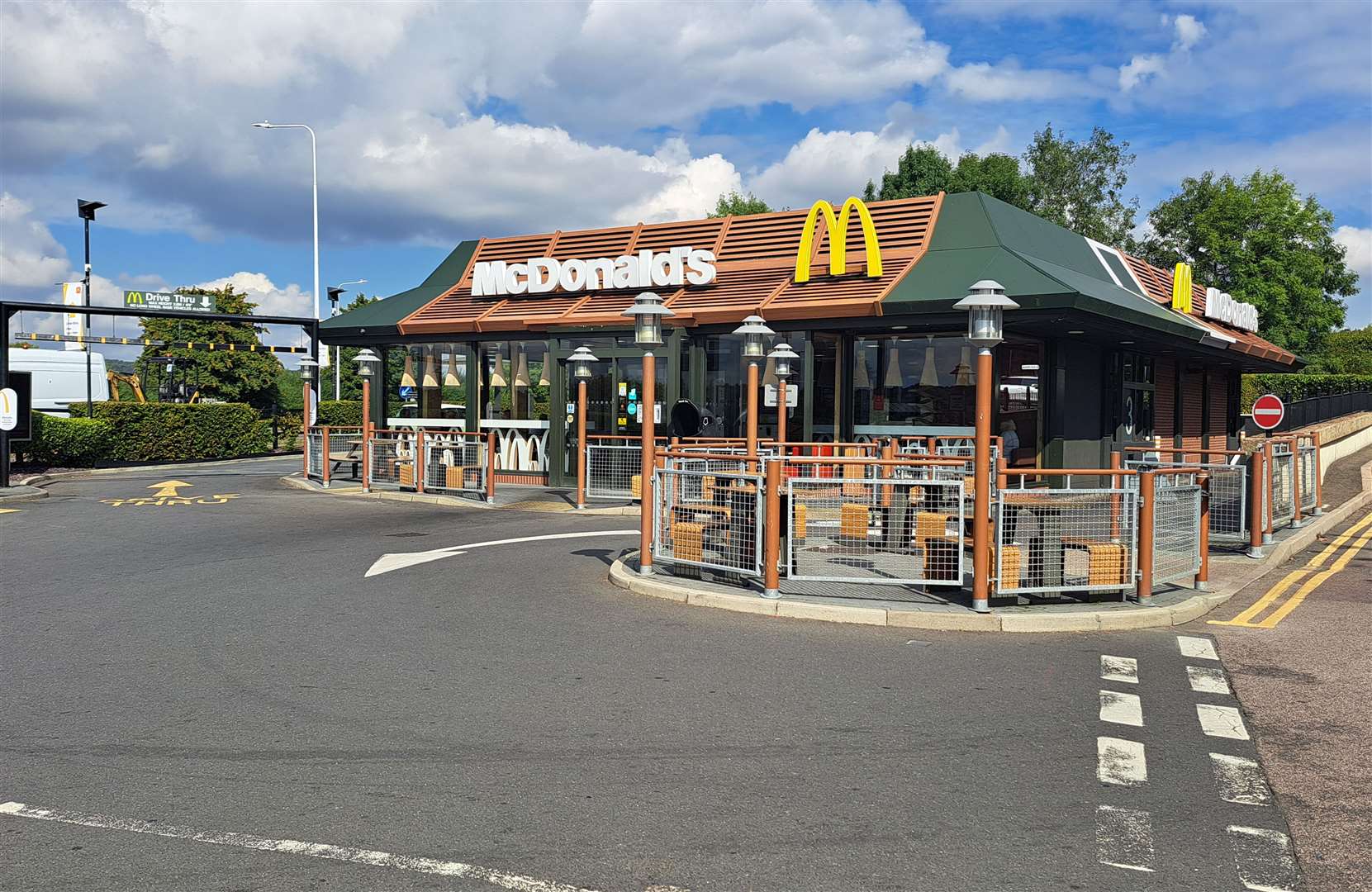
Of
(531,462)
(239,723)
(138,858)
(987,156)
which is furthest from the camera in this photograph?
(987,156)

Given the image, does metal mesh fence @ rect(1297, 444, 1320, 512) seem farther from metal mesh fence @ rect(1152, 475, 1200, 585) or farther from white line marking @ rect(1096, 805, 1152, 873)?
white line marking @ rect(1096, 805, 1152, 873)

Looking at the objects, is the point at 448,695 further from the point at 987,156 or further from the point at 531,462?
the point at 987,156

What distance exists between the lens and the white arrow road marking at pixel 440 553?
1162 centimetres

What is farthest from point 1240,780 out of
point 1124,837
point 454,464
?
point 454,464

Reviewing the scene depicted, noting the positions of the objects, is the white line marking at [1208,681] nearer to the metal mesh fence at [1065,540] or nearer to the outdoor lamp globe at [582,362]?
the metal mesh fence at [1065,540]

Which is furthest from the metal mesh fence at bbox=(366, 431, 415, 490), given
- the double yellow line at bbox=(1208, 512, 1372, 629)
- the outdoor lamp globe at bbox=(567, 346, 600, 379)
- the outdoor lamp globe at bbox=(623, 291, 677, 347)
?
the double yellow line at bbox=(1208, 512, 1372, 629)

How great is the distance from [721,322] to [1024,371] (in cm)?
564

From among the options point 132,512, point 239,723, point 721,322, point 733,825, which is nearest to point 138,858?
point 239,723

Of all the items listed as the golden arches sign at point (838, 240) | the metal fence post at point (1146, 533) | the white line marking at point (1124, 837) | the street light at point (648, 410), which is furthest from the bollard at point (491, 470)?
the white line marking at point (1124, 837)

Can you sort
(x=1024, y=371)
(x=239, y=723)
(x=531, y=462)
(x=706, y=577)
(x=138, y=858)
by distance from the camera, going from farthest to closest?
(x=531, y=462) → (x=1024, y=371) → (x=706, y=577) → (x=239, y=723) → (x=138, y=858)

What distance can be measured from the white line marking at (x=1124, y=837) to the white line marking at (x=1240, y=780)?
1.91 ft

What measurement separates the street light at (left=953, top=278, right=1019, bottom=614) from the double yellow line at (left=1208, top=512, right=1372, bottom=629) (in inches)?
81.0

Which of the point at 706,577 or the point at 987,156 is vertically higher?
the point at 987,156

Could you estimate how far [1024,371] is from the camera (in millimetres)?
19062
